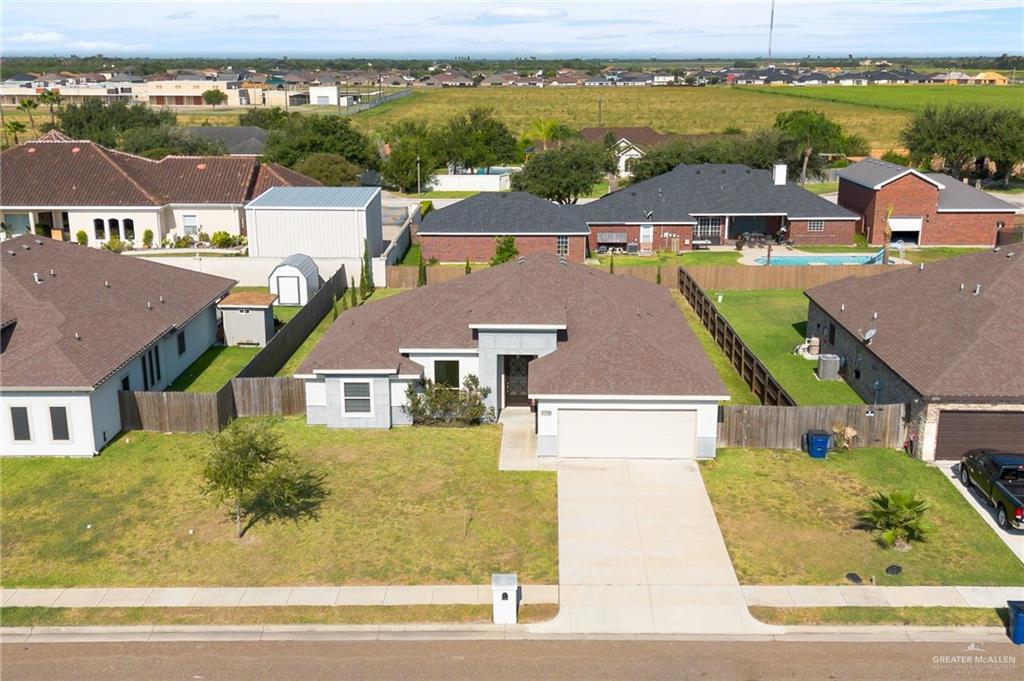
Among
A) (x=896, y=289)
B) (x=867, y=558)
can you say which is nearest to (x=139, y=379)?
(x=867, y=558)

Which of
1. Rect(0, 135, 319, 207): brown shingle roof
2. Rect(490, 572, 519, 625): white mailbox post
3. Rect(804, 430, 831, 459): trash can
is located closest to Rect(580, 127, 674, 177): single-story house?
Rect(0, 135, 319, 207): brown shingle roof

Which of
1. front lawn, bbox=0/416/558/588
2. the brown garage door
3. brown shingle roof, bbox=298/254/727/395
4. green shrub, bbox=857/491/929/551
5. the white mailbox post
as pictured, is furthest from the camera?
brown shingle roof, bbox=298/254/727/395

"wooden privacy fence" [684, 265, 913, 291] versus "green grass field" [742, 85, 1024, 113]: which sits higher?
"green grass field" [742, 85, 1024, 113]

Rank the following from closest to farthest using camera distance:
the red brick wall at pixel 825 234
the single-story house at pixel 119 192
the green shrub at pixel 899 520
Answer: the green shrub at pixel 899 520, the single-story house at pixel 119 192, the red brick wall at pixel 825 234

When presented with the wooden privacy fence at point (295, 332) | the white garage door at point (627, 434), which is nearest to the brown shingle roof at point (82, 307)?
the wooden privacy fence at point (295, 332)

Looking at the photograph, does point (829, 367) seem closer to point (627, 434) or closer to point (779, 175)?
point (627, 434)

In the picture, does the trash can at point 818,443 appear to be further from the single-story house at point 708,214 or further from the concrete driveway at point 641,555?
the single-story house at point 708,214

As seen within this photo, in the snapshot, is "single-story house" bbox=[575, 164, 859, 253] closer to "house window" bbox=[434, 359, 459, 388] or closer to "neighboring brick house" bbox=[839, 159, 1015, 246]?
"neighboring brick house" bbox=[839, 159, 1015, 246]

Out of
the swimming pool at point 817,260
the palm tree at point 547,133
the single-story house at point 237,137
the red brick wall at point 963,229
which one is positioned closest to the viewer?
the swimming pool at point 817,260
